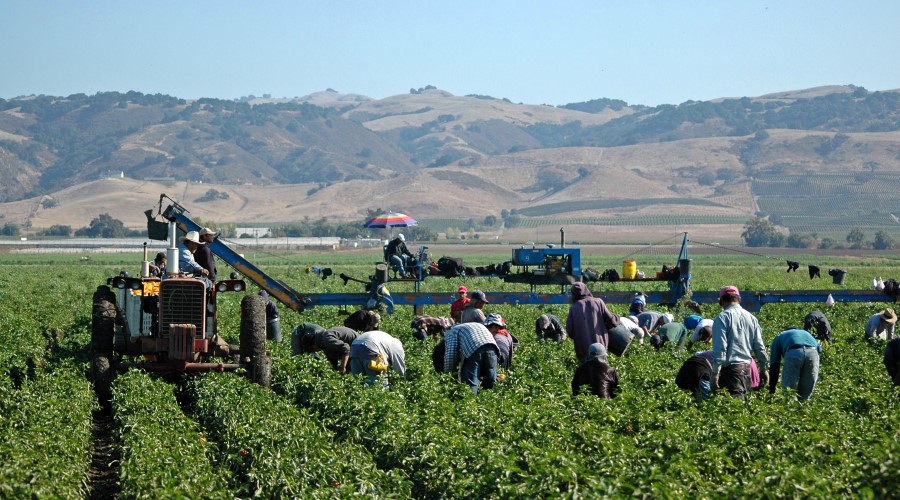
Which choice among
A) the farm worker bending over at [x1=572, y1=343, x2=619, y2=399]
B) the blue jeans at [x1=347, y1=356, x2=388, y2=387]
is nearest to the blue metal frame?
the blue jeans at [x1=347, y1=356, x2=388, y2=387]

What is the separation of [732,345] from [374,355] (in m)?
4.24

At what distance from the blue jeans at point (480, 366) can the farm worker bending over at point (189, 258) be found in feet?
14.0

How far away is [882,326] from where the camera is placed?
68.7 feet

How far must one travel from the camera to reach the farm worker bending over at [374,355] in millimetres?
14875

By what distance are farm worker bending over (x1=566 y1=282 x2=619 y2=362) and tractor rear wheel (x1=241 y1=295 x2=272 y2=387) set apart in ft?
13.1

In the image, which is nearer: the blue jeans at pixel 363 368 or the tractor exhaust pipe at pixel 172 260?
the blue jeans at pixel 363 368

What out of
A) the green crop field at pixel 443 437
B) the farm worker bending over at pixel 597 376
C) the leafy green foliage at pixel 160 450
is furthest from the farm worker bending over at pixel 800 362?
the leafy green foliage at pixel 160 450

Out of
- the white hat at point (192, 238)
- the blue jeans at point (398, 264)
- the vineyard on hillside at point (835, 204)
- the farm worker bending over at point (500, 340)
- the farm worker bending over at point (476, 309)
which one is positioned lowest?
the farm worker bending over at point (500, 340)

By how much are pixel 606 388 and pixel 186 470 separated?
5196 mm

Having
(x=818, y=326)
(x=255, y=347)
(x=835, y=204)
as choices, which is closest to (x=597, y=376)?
(x=255, y=347)

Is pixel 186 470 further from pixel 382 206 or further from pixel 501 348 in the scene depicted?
pixel 382 206

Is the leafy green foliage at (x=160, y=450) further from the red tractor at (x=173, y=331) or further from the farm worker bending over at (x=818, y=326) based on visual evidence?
the farm worker bending over at (x=818, y=326)

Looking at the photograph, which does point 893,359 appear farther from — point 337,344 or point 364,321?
point 337,344

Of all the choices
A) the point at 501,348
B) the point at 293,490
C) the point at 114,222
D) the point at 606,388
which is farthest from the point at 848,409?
the point at 114,222
